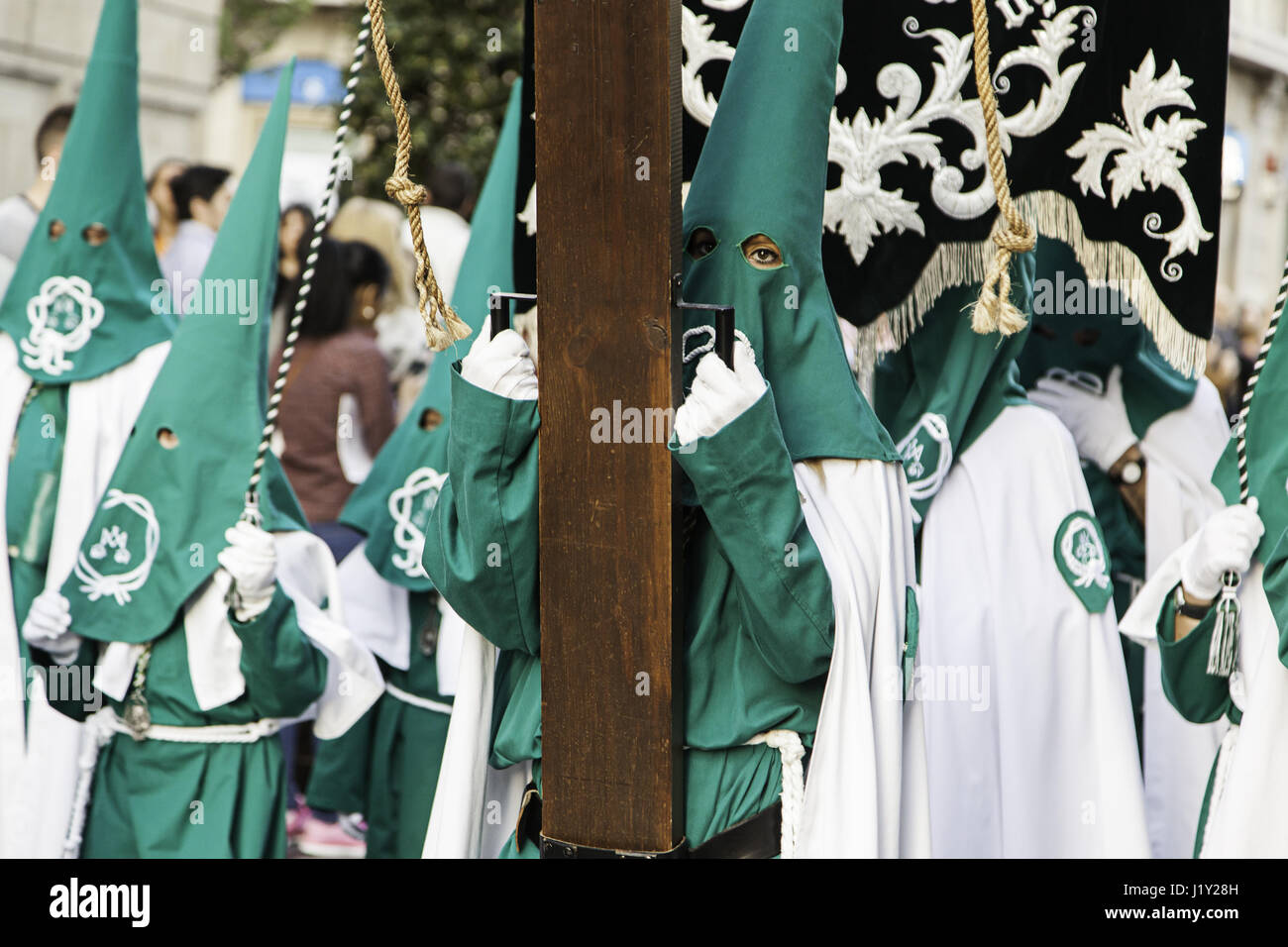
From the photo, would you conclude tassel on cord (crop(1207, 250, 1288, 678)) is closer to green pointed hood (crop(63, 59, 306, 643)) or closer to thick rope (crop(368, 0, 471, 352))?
thick rope (crop(368, 0, 471, 352))

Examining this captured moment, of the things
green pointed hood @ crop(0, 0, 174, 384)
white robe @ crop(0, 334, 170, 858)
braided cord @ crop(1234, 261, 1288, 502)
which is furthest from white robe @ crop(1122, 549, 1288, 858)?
green pointed hood @ crop(0, 0, 174, 384)

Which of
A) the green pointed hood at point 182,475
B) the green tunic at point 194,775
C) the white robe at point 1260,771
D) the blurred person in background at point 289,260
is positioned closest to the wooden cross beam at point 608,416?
the white robe at point 1260,771

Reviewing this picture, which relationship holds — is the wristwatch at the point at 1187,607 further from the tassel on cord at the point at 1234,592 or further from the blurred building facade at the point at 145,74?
the blurred building facade at the point at 145,74

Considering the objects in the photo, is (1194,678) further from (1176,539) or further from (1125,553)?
(1125,553)

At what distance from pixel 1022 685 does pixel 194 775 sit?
198cm

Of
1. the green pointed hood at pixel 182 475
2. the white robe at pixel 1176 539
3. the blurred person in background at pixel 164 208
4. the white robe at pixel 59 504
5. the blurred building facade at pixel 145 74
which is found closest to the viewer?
the green pointed hood at pixel 182 475

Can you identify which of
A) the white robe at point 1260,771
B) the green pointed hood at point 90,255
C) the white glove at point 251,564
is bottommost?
the white robe at point 1260,771

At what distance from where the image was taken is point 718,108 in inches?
106

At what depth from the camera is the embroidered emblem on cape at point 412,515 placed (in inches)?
185

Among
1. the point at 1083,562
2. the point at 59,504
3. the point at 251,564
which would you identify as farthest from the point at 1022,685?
the point at 59,504

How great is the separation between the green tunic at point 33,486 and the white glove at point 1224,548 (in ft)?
9.25

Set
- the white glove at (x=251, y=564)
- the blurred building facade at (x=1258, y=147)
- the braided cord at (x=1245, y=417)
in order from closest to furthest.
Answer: the braided cord at (x=1245, y=417)
the white glove at (x=251, y=564)
the blurred building facade at (x=1258, y=147)

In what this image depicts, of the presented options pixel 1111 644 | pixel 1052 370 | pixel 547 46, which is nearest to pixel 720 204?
pixel 547 46
